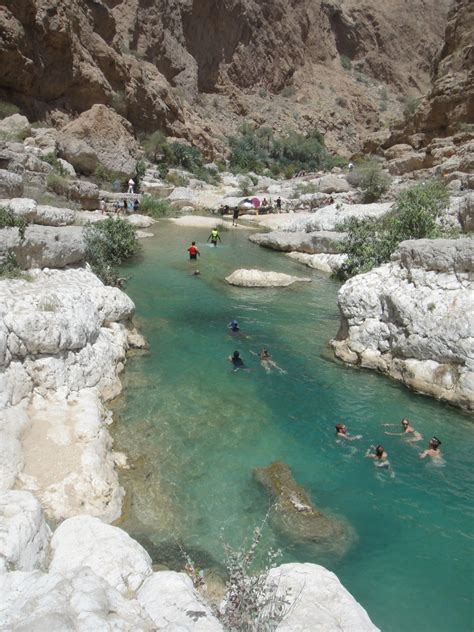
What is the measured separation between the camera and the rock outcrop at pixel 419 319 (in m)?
14.0

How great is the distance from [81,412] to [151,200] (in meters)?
34.4

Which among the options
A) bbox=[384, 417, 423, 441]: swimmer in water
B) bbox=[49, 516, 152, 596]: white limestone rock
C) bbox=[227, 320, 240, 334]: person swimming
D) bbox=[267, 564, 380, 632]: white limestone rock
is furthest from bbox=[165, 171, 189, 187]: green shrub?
bbox=[267, 564, 380, 632]: white limestone rock

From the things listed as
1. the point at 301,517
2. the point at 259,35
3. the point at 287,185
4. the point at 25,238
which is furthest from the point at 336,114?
the point at 301,517

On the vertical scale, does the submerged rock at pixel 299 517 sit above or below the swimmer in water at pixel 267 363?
below

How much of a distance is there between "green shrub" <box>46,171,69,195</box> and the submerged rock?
27370 millimetres

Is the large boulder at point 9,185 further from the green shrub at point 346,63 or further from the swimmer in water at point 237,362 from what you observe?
the green shrub at point 346,63

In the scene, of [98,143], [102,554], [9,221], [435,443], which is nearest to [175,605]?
[102,554]

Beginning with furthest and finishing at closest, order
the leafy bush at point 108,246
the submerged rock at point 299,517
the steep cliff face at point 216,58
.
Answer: the steep cliff face at point 216,58
the leafy bush at point 108,246
the submerged rock at point 299,517

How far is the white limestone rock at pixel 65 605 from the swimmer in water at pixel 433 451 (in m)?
8.71

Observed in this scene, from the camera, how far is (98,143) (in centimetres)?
4616

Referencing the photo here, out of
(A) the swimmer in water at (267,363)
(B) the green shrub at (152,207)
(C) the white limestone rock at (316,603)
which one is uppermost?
(B) the green shrub at (152,207)

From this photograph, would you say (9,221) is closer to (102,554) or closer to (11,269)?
(11,269)

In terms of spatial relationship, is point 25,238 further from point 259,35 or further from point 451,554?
point 259,35

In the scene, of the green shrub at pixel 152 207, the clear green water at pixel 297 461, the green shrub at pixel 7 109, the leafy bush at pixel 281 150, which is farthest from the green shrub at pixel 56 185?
the leafy bush at pixel 281 150
